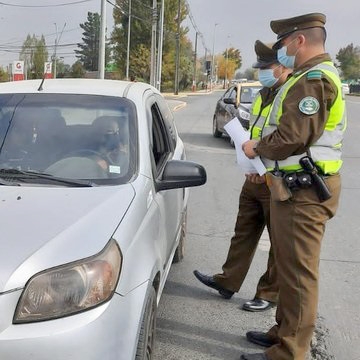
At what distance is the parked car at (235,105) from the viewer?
12.3 metres

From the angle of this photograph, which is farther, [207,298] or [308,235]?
[207,298]

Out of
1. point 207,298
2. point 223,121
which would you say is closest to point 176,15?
point 223,121

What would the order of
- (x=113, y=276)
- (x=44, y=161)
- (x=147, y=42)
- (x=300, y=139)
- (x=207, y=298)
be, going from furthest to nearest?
(x=147, y=42)
(x=207, y=298)
(x=44, y=161)
(x=300, y=139)
(x=113, y=276)

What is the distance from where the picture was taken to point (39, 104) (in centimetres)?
337

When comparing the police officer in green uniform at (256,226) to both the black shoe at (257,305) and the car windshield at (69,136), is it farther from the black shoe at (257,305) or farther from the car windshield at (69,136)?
the car windshield at (69,136)

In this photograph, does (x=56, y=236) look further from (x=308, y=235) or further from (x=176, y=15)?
(x=176, y=15)

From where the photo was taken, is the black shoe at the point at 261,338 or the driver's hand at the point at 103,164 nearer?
the driver's hand at the point at 103,164

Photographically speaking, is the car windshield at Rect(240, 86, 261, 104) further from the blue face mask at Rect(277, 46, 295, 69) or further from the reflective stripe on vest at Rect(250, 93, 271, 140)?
the blue face mask at Rect(277, 46, 295, 69)

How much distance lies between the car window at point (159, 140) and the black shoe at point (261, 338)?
129 centimetres

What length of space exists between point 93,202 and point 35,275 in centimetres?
61

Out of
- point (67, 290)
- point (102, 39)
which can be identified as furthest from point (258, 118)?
point (102, 39)

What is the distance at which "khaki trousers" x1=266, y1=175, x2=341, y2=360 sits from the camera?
2.87m

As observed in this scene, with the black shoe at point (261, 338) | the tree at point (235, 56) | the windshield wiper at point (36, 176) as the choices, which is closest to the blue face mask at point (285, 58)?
the windshield wiper at point (36, 176)

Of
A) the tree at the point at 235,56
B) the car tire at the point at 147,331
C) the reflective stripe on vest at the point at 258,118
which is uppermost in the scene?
the tree at the point at 235,56
